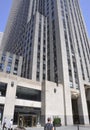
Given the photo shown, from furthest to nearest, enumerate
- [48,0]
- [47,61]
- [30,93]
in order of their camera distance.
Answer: [48,0]
[47,61]
[30,93]

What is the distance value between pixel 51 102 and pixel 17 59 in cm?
3275

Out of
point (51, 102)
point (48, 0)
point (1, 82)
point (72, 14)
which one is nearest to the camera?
point (1, 82)

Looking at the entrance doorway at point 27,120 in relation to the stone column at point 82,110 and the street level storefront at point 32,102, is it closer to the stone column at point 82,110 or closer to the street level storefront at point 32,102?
the street level storefront at point 32,102

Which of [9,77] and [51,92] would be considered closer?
[9,77]

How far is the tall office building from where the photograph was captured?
44062 millimetres

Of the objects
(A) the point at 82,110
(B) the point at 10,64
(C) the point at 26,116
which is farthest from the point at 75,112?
(B) the point at 10,64

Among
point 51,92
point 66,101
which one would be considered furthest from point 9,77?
point 66,101

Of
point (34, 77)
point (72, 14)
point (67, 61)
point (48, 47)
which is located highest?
point (72, 14)

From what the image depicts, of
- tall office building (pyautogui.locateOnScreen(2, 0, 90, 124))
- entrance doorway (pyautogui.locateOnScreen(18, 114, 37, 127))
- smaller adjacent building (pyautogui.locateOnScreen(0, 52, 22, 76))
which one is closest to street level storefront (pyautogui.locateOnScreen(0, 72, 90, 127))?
entrance doorway (pyautogui.locateOnScreen(18, 114, 37, 127))

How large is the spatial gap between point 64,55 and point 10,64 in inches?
983

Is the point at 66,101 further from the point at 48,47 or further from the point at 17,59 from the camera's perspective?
the point at 17,59

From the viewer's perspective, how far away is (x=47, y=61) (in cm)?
5791

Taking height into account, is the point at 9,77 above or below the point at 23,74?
below

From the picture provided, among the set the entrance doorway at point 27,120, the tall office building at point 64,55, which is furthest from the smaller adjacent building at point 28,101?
the tall office building at point 64,55
